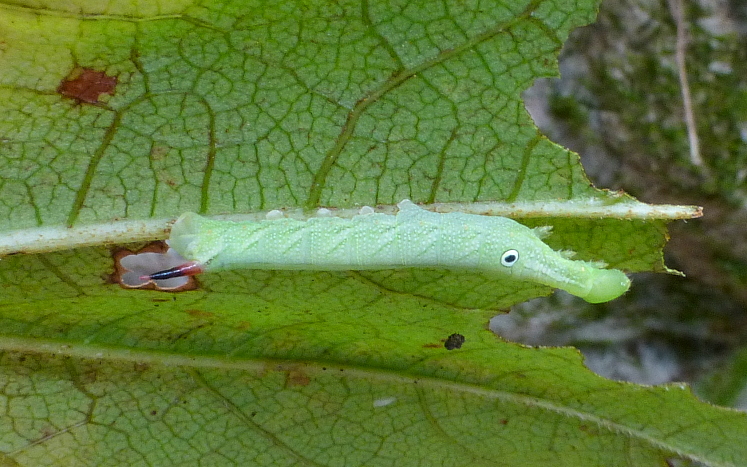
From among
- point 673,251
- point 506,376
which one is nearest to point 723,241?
point 673,251

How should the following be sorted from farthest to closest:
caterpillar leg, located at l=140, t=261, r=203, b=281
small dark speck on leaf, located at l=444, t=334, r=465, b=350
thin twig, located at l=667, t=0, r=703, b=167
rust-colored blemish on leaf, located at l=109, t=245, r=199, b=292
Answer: thin twig, located at l=667, t=0, r=703, b=167
small dark speck on leaf, located at l=444, t=334, r=465, b=350
rust-colored blemish on leaf, located at l=109, t=245, r=199, b=292
caterpillar leg, located at l=140, t=261, r=203, b=281

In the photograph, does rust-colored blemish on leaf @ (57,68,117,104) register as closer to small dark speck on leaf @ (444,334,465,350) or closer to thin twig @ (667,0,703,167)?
small dark speck on leaf @ (444,334,465,350)

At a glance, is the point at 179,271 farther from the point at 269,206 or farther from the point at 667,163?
the point at 667,163

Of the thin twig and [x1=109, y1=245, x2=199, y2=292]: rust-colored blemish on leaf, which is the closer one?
[x1=109, y1=245, x2=199, y2=292]: rust-colored blemish on leaf

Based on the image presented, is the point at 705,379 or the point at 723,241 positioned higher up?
the point at 723,241

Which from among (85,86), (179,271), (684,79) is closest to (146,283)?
(179,271)

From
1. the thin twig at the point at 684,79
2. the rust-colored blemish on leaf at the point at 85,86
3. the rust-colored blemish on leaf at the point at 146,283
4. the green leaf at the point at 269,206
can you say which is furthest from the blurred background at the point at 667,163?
the rust-colored blemish on leaf at the point at 85,86

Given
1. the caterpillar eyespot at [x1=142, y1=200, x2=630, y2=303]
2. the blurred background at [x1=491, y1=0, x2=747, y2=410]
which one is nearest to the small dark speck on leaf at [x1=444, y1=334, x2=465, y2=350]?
the caterpillar eyespot at [x1=142, y1=200, x2=630, y2=303]

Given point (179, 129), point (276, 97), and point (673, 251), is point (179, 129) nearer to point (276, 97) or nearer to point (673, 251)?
point (276, 97)
